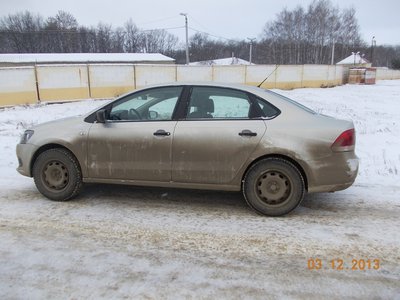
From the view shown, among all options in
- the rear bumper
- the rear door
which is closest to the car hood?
the rear door

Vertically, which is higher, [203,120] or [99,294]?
[203,120]

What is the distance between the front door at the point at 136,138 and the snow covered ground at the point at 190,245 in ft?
1.54

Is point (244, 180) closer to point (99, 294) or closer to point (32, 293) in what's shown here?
point (99, 294)

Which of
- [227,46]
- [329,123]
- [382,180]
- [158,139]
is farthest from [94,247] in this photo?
[227,46]

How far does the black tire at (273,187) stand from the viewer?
4383 mm

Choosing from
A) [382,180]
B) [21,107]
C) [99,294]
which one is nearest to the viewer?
[99,294]

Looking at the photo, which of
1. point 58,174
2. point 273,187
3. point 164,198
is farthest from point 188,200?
point 58,174

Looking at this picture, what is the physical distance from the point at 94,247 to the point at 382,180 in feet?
14.6

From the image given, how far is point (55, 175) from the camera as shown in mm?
5000

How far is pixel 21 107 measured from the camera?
61.0 ft

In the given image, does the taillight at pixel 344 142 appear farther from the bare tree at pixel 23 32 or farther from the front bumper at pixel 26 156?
the bare tree at pixel 23 32

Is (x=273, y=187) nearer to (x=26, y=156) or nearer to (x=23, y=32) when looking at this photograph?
(x=26, y=156)

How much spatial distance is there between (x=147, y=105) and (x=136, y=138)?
0.47 m

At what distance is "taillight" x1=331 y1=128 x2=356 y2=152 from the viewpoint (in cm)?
429
